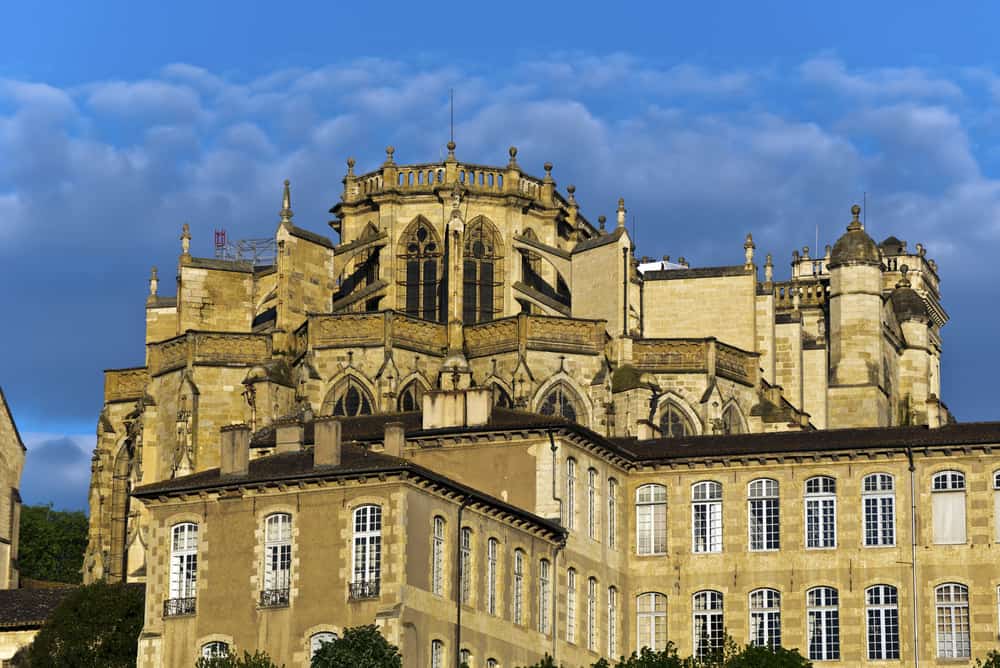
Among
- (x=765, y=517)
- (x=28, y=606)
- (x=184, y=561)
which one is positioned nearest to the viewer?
(x=184, y=561)

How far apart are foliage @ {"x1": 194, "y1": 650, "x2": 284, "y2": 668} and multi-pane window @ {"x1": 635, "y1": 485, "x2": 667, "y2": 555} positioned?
15.4 m

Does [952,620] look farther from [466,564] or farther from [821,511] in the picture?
[466,564]

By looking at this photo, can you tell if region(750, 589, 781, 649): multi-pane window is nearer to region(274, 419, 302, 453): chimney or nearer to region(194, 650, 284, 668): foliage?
region(274, 419, 302, 453): chimney

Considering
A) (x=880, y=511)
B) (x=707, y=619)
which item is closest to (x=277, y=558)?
(x=707, y=619)

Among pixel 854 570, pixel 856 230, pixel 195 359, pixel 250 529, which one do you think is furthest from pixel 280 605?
pixel 856 230

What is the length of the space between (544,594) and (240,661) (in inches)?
402

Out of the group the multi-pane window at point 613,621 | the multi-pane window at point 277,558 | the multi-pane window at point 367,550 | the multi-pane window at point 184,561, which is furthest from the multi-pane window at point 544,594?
the multi-pane window at point 184,561

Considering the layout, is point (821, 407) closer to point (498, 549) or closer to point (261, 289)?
point (261, 289)

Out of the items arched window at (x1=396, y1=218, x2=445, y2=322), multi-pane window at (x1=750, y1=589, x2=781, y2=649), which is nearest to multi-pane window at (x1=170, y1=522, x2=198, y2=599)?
multi-pane window at (x1=750, y1=589, x2=781, y2=649)

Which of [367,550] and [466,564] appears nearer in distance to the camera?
[367,550]

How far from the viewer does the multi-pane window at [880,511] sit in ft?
232

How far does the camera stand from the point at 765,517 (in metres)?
72.0

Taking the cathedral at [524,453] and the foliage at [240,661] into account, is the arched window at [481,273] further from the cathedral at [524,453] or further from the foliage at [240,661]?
the foliage at [240,661]

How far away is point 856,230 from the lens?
96.2m
